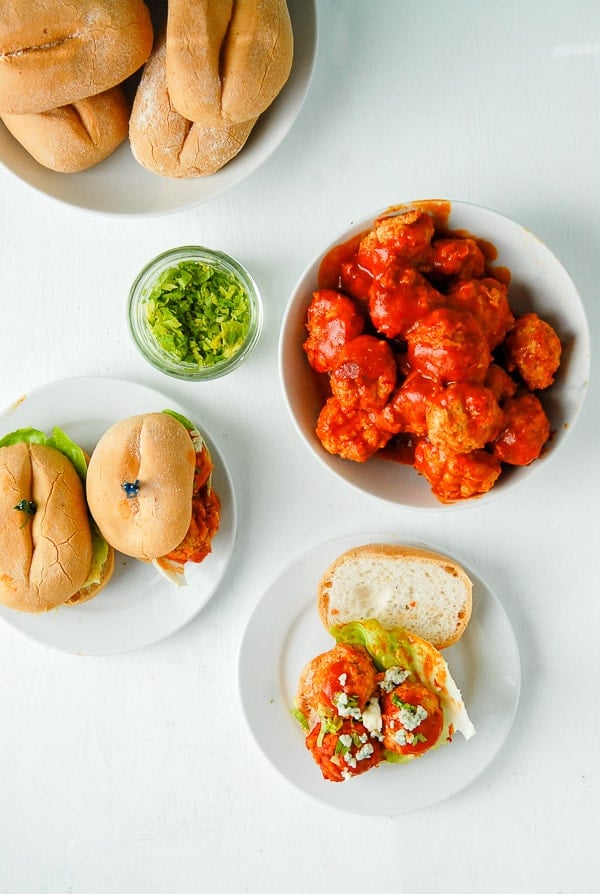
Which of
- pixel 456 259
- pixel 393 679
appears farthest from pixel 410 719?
pixel 456 259

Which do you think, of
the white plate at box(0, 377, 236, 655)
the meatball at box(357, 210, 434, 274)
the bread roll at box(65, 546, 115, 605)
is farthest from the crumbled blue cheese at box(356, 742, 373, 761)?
the meatball at box(357, 210, 434, 274)

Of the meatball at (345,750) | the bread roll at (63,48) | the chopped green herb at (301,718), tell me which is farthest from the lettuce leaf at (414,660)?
the bread roll at (63,48)

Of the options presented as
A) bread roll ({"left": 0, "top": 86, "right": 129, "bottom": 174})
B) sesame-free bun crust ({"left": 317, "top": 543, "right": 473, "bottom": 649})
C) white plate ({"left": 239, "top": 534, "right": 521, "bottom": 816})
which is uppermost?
bread roll ({"left": 0, "top": 86, "right": 129, "bottom": 174})

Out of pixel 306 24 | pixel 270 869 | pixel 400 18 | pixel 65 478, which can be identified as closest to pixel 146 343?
pixel 65 478

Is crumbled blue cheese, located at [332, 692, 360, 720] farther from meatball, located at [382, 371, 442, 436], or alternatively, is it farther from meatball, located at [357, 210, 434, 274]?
meatball, located at [357, 210, 434, 274]

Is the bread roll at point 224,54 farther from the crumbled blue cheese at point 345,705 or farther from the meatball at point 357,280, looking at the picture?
the crumbled blue cheese at point 345,705
